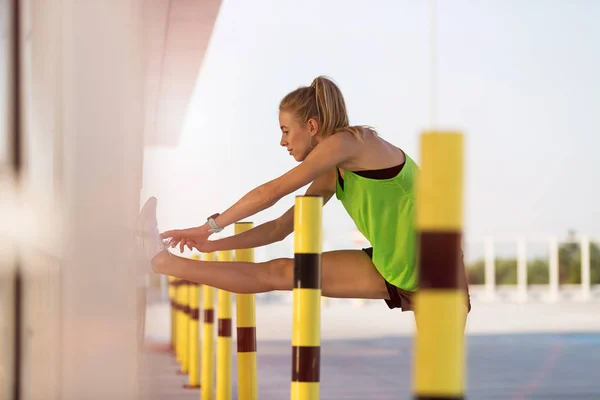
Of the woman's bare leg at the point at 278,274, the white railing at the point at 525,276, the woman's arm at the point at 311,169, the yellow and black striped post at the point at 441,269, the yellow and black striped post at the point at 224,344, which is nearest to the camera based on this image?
the yellow and black striped post at the point at 441,269

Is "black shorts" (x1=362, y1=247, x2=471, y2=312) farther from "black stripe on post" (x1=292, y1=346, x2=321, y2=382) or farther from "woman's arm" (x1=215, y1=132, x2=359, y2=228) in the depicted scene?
"black stripe on post" (x1=292, y1=346, x2=321, y2=382)

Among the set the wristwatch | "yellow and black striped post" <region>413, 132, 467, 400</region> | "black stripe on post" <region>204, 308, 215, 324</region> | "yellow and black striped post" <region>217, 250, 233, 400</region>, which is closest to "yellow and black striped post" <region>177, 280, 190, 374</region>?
"black stripe on post" <region>204, 308, 215, 324</region>

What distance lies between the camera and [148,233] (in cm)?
391

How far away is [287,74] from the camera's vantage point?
106 feet

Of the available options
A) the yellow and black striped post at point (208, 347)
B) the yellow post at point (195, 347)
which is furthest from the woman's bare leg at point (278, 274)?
the yellow post at point (195, 347)

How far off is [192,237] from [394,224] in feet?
2.78

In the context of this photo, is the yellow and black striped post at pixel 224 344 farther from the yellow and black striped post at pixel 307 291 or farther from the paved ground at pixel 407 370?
the yellow and black striped post at pixel 307 291

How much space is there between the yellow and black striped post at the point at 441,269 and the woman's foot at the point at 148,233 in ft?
7.29

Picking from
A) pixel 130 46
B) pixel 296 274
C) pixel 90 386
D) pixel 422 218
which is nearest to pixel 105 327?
pixel 90 386

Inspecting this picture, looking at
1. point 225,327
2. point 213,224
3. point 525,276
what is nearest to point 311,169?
point 213,224

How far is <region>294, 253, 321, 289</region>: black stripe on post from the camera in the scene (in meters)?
2.95

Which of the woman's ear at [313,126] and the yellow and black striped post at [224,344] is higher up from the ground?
the woman's ear at [313,126]

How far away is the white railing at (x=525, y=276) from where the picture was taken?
852 inches

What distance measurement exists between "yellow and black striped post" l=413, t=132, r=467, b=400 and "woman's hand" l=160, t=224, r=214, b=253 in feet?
7.90
